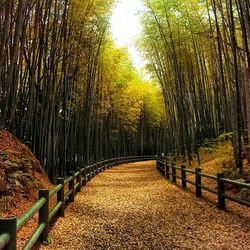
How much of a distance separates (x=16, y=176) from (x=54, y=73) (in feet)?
8.43

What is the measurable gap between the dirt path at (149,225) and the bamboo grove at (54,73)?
1.78 m

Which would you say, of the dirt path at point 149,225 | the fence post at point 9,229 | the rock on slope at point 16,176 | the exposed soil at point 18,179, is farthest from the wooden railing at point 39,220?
the rock on slope at point 16,176

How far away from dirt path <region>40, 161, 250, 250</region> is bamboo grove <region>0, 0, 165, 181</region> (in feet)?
5.84

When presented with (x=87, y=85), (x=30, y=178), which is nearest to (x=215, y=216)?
(x=30, y=178)

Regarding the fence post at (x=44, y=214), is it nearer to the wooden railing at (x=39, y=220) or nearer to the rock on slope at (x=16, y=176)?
the wooden railing at (x=39, y=220)

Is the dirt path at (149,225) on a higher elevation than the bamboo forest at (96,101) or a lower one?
lower

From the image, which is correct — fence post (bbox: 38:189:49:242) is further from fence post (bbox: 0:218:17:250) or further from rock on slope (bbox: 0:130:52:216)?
fence post (bbox: 0:218:17:250)

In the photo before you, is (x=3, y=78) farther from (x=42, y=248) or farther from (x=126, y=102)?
(x=126, y=102)

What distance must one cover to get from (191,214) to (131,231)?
4.36ft

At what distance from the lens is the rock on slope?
5.04 meters

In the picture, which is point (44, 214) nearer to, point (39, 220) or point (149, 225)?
A: point (39, 220)

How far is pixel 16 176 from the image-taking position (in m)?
5.72

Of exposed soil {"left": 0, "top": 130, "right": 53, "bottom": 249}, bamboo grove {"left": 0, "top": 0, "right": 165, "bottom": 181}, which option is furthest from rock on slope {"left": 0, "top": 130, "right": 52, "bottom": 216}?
bamboo grove {"left": 0, "top": 0, "right": 165, "bottom": 181}

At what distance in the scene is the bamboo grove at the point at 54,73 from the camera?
6.43 meters
